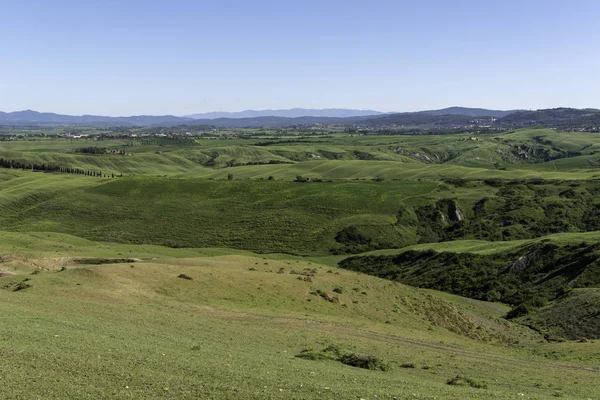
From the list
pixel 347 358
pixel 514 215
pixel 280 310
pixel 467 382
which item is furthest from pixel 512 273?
pixel 467 382

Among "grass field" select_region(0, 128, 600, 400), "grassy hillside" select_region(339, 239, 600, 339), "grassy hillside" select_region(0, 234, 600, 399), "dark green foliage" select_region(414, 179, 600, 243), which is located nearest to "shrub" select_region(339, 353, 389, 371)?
"grass field" select_region(0, 128, 600, 400)

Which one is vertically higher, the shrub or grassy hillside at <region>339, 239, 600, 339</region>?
the shrub

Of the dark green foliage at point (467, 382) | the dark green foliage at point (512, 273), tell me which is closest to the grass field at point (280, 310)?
the dark green foliage at point (467, 382)

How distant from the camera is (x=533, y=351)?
1703 inches

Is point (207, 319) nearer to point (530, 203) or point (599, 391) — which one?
point (599, 391)

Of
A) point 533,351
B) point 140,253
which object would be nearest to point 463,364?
point 533,351

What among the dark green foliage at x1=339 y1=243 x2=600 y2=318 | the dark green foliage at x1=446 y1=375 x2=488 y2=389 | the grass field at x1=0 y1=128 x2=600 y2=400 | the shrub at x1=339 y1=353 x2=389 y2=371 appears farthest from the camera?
the dark green foliage at x1=339 y1=243 x2=600 y2=318

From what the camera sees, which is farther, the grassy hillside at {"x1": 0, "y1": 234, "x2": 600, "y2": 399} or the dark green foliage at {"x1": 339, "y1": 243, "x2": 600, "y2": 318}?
the dark green foliage at {"x1": 339, "y1": 243, "x2": 600, "y2": 318}

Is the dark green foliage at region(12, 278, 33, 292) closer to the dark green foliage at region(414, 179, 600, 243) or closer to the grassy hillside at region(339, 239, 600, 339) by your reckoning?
the grassy hillside at region(339, 239, 600, 339)

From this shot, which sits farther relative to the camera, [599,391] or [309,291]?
[309,291]

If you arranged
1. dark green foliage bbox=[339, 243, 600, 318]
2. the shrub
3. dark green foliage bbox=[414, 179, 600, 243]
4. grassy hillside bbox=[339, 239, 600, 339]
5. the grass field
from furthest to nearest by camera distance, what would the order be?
1. dark green foliage bbox=[414, 179, 600, 243]
2. dark green foliage bbox=[339, 243, 600, 318]
3. grassy hillside bbox=[339, 239, 600, 339]
4. the shrub
5. the grass field

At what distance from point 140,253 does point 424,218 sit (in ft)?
239

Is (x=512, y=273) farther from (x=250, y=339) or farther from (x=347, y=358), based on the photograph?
(x=250, y=339)

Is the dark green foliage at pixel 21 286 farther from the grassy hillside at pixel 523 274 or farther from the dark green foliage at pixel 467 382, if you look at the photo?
the grassy hillside at pixel 523 274
